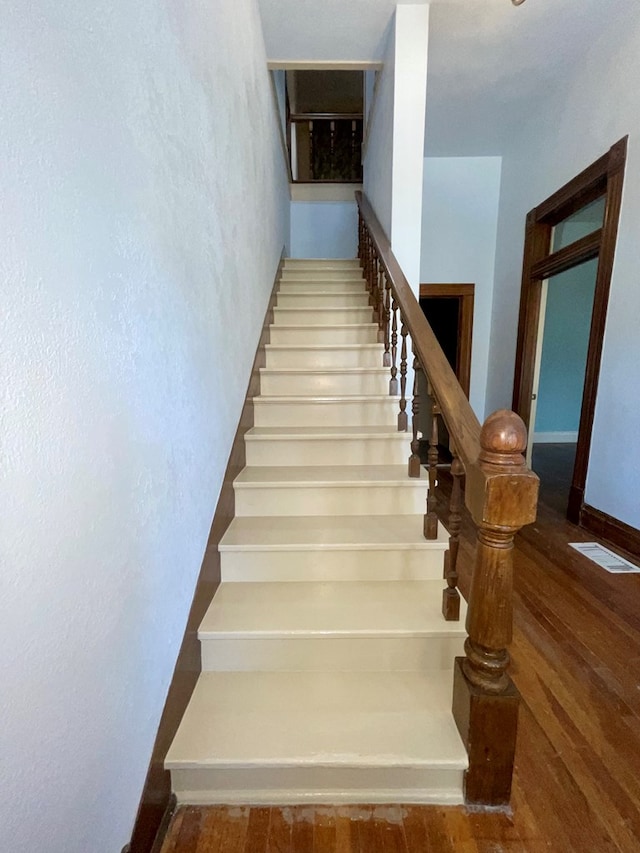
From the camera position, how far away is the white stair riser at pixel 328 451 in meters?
1.95

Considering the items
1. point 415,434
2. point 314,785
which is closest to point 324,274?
point 415,434

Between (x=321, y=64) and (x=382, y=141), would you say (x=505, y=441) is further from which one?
(x=321, y=64)

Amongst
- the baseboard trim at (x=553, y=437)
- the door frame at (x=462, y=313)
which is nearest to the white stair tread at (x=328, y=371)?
the door frame at (x=462, y=313)

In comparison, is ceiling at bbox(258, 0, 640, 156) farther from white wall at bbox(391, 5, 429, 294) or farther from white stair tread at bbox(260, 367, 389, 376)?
white stair tread at bbox(260, 367, 389, 376)

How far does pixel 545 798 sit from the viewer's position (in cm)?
102

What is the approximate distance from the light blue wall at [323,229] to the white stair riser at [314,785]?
4.57 meters

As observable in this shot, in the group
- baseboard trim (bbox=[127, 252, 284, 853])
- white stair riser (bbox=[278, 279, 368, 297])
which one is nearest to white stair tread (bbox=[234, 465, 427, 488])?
baseboard trim (bbox=[127, 252, 284, 853])

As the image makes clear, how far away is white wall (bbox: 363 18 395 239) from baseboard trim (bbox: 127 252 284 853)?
2.02 meters

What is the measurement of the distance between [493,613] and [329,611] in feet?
1.91

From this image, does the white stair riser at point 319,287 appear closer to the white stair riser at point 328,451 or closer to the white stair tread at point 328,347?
the white stair tread at point 328,347

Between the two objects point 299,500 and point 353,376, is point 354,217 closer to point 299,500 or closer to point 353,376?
point 353,376

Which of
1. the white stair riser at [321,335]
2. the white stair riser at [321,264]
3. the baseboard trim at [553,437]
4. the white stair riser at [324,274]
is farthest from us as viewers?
the baseboard trim at [553,437]

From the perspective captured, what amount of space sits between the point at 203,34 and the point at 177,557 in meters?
1.67

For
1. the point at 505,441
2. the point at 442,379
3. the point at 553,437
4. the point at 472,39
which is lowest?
the point at 553,437
